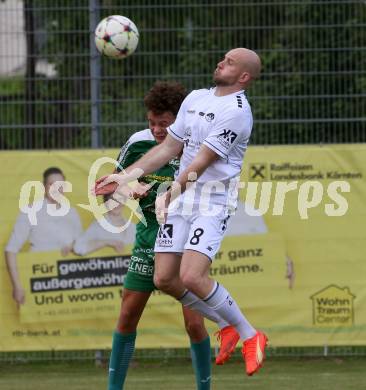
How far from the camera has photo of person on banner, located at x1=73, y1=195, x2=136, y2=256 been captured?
10992 millimetres

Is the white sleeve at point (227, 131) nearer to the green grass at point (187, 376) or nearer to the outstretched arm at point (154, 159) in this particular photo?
the outstretched arm at point (154, 159)

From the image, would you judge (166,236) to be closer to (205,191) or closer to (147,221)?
(205,191)

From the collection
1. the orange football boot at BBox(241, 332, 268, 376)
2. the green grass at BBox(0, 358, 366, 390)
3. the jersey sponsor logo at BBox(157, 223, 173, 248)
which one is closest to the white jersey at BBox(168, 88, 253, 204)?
the jersey sponsor logo at BBox(157, 223, 173, 248)

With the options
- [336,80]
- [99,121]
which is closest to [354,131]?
[336,80]

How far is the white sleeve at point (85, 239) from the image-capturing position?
11.0 m

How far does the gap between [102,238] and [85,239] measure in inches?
6.8

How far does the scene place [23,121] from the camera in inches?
462

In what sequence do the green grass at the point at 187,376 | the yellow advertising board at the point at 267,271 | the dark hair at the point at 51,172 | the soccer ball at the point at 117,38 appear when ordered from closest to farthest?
1. the green grass at the point at 187,376
2. the soccer ball at the point at 117,38
3. the yellow advertising board at the point at 267,271
4. the dark hair at the point at 51,172

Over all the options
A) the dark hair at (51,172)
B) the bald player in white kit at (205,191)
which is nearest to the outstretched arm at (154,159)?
the bald player in white kit at (205,191)

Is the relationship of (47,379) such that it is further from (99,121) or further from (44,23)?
(44,23)

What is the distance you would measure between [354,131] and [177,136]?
4.49m

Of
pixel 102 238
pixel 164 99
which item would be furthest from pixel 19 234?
pixel 164 99

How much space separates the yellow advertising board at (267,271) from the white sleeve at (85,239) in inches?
2.4

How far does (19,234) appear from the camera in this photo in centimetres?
1099
